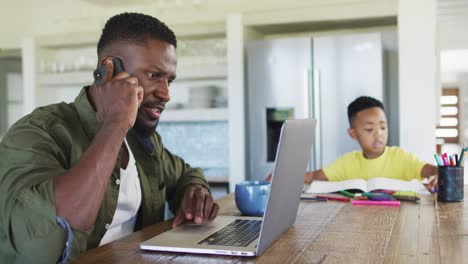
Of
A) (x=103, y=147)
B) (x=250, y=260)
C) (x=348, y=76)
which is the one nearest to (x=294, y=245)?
(x=250, y=260)

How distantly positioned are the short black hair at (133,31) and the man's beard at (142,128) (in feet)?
0.70

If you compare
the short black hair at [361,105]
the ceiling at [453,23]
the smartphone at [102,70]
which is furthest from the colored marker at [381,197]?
the ceiling at [453,23]

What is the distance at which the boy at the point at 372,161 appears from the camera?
2100 millimetres

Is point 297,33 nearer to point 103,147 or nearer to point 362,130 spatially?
point 362,130

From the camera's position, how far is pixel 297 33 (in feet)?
13.5

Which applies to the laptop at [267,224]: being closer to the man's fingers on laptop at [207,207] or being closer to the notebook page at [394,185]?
the man's fingers on laptop at [207,207]

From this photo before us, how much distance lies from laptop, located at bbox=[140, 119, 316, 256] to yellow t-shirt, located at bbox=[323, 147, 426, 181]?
941mm

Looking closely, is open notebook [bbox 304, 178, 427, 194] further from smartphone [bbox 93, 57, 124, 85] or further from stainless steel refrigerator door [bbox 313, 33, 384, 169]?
stainless steel refrigerator door [bbox 313, 33, 384, 169]

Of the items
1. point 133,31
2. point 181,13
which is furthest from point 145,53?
point 181,13

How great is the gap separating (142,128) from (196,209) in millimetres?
291

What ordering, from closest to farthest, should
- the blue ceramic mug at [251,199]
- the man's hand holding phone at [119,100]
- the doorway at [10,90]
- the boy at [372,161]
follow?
the man's hand holding phone at [119,100] < the blue ceramic mug at [251,199] < the boy at [372,161] < the doorway at [10,90]

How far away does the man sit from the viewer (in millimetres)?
955

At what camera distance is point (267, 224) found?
3.12 ft

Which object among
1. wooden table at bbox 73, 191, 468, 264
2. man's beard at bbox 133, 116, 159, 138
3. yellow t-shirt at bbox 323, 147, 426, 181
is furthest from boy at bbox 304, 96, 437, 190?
man's beard at bbox 133, 116, 159, 138
